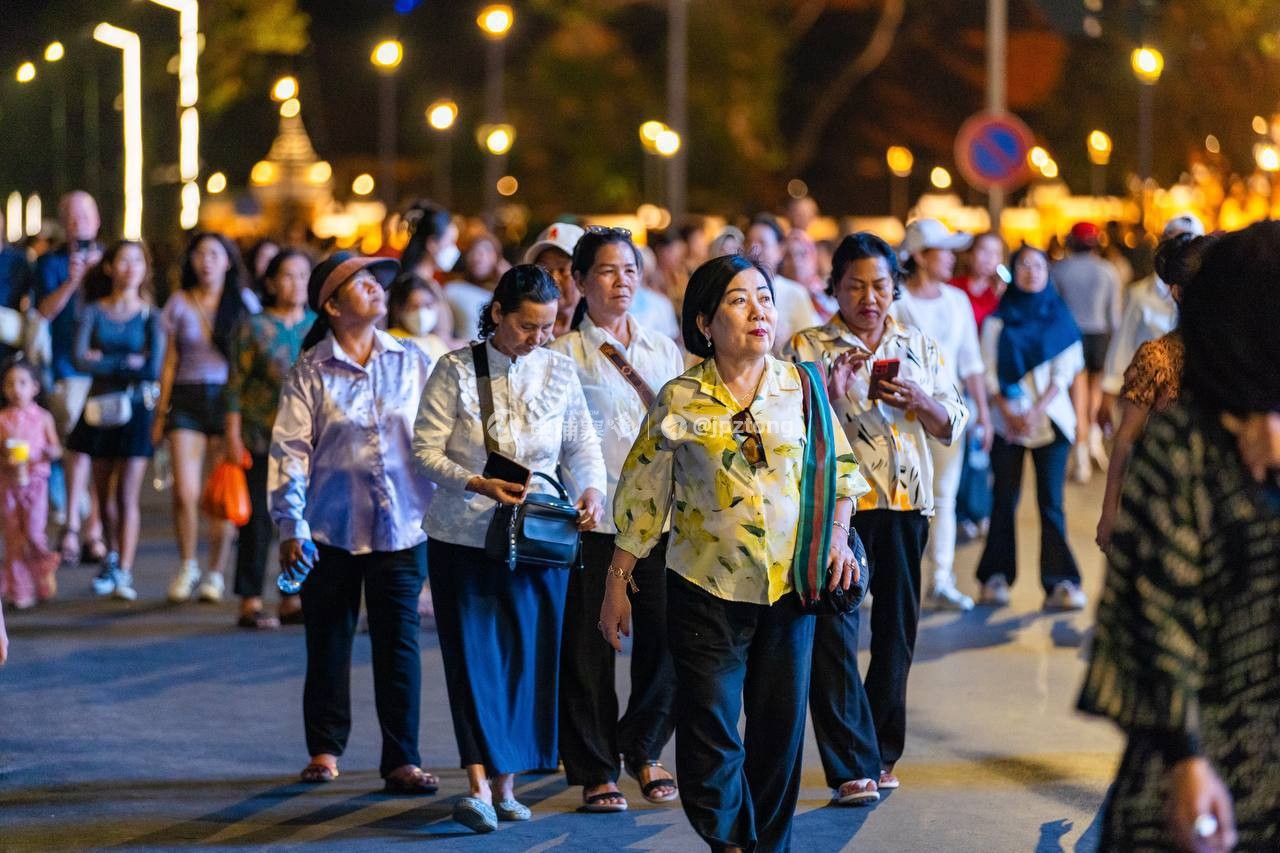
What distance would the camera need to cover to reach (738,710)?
20.2ft

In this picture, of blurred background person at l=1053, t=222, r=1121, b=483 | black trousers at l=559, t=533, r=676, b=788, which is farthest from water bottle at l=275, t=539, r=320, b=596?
blurred background person at l=1053, t=222, r=1121, b=483

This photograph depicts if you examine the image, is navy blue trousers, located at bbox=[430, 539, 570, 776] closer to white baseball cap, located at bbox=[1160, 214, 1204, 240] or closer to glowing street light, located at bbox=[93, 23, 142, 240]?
white baseball cap, located at bbox=[1160, 214, 1204, 240]

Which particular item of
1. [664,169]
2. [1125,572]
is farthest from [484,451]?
[664,169]

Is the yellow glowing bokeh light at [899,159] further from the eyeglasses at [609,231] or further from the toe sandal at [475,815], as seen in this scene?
the toe sandal at [475,815]

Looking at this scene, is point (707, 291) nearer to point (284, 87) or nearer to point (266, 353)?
point (266, 353)

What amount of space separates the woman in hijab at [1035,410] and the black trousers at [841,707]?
4824 mm

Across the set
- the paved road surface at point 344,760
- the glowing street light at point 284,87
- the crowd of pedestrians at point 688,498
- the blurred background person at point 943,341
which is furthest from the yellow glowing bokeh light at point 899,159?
the paved road surface at point 344,760

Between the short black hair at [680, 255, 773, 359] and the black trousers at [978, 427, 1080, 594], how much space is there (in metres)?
6.02

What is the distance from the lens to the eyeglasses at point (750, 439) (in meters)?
6.07

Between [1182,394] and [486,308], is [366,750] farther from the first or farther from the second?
[1182,394]

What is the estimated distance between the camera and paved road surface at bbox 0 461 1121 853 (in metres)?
7.12

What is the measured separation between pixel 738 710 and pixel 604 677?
1.55 m

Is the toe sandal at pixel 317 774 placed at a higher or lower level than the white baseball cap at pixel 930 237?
lower

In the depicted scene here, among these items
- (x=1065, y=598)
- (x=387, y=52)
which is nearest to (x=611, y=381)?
A: (x=1065, y=598)
